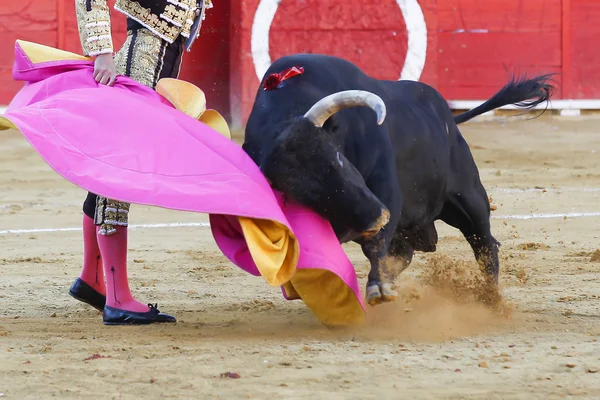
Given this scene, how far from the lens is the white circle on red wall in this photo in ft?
24.7

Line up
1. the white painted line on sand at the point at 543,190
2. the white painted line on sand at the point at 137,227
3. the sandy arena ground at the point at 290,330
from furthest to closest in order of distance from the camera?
1. the white painted line on sand at the point at 543,190
2. the white painted line on sand at the point at 137,227
3. the sandy arena ground at the point at 290,330

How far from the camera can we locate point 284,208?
273cm

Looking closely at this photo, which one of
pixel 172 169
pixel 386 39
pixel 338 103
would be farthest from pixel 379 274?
pixel 386 39

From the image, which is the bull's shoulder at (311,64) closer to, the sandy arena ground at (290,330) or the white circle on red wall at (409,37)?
the sandy arena ground at (290,330)

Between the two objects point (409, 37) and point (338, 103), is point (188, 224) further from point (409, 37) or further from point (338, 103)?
point (409, 37)

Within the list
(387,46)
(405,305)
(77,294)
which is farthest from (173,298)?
(387,46)

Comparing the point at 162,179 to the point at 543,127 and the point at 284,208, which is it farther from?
the point at 543,127

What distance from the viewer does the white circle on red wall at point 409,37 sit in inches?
296

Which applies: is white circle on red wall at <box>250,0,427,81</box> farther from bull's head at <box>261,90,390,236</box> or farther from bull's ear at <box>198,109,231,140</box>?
bull's head at <box>261,90,390,236</box>

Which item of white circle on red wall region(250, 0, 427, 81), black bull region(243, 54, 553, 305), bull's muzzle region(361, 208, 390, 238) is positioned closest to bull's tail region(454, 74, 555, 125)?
black bull region(243, 54, 553, 305)

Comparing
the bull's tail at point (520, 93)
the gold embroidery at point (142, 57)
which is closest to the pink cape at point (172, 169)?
the gold embroidery at point (142, 57)

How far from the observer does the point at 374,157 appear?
298 centimetres

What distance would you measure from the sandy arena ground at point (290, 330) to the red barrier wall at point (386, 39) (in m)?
2.36

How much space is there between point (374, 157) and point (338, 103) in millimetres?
319
